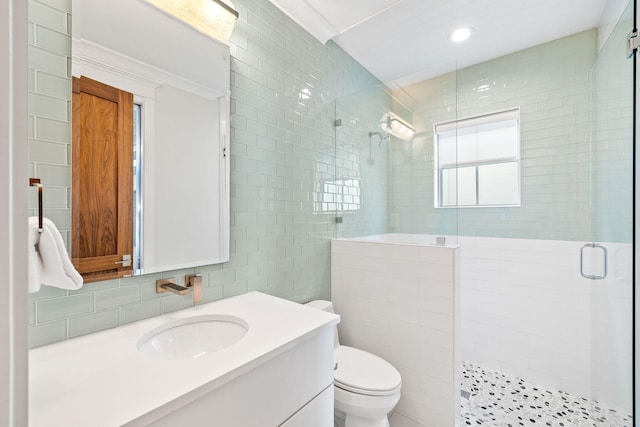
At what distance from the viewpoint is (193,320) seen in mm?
1203

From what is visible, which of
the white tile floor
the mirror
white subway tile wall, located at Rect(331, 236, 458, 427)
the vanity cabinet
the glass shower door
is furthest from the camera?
the white tile floor

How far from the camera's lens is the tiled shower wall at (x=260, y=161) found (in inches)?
36.6

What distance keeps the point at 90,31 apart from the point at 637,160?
91.0 inches

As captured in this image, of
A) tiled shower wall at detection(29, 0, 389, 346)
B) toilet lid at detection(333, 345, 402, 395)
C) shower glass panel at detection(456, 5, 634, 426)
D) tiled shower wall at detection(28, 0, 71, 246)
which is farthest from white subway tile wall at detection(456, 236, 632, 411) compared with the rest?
tiled shower wall at detection(28, 0, 71, 246)

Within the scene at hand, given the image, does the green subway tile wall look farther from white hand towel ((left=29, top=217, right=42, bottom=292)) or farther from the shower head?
white hand towel ((left=29, top=217, right=42, bottom=292))

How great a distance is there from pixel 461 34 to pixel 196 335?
8.69ft

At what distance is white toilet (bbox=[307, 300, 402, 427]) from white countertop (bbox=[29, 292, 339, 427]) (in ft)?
1.88

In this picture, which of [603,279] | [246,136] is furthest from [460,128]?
[246,136]

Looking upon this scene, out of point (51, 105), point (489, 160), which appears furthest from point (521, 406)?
point (51, 105)

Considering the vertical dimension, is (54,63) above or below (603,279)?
above

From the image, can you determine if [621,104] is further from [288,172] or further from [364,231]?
[288,172]

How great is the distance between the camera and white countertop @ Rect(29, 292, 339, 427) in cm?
62

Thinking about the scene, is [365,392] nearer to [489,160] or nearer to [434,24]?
[489,160]

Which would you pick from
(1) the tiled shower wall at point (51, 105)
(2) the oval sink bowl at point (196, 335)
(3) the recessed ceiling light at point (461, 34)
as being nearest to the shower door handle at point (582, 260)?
(3) the recessed ceiling light at point (461, 34)
